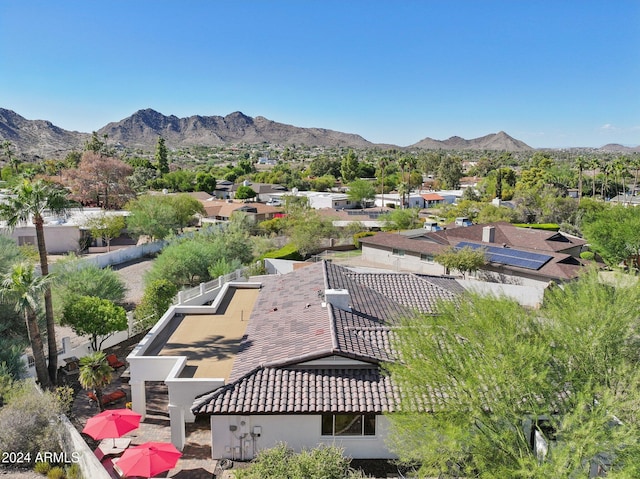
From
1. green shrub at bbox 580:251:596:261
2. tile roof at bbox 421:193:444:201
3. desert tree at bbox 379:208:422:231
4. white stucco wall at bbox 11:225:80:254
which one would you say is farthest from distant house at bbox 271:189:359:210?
green shrub at bbox 580:251:596:261

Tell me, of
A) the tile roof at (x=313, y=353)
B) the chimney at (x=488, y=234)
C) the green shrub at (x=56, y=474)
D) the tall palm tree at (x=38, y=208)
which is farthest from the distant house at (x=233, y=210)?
the green shrub at (x=56, y=474)

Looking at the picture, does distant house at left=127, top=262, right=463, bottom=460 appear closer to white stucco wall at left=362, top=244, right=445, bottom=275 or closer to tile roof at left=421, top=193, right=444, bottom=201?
white stucco wall at left=362, top=244, right=445, bottom=275

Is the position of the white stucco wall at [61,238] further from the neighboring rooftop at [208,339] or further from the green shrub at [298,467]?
the green shrub at [298,467]

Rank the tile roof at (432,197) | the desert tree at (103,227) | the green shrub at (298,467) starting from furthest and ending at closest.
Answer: the tile roof at (432,197)
the desert tree at (103,227)
the green shrub at (298,467)

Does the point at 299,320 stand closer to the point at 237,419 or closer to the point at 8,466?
the point at 237,419

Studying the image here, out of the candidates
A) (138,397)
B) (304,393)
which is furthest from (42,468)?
(304,393)

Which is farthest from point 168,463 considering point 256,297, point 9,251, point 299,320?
point 9,251

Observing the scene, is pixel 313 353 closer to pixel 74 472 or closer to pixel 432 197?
pixel 74 472
